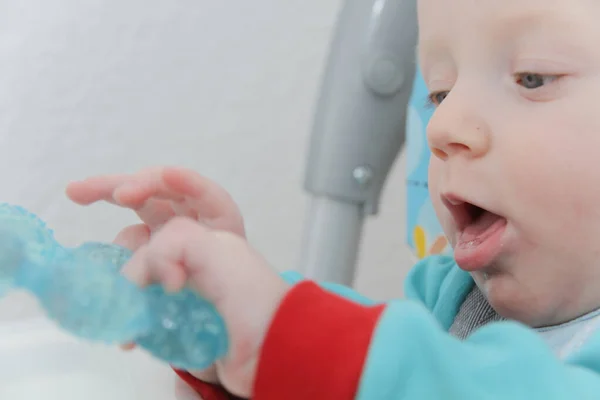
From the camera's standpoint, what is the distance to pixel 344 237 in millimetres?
685

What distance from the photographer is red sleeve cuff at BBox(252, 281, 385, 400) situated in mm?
265

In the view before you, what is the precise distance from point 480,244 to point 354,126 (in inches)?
11.4

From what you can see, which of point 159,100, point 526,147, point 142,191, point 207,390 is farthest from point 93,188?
point 159,100

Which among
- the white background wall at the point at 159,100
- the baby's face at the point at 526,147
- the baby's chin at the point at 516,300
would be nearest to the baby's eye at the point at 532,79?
the baby's face at the point at 526,147

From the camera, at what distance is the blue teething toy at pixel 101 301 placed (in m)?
0.26

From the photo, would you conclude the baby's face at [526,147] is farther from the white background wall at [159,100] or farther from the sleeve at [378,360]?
the white background wall at [159,100]

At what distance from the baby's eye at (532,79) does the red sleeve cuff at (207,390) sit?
0.77 feet

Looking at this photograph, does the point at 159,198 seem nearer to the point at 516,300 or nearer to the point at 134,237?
the point at 134,237

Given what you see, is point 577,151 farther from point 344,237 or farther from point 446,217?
point 344,237

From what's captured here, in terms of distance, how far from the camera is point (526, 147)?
1.18 ft

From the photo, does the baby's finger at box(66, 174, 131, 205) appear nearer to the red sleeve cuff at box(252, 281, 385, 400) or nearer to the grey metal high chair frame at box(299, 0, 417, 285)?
the red sleeve cuff at box(252, 281, 385, 400)

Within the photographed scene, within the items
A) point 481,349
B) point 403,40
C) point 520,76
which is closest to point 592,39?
point 520,76

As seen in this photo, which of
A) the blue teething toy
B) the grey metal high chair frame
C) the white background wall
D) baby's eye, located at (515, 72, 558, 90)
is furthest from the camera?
the white background wall

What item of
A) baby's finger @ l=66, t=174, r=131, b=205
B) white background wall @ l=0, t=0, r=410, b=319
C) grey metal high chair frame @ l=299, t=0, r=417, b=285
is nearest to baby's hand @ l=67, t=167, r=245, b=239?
baby's finger @ l=66, t=174, r=131, b=205
